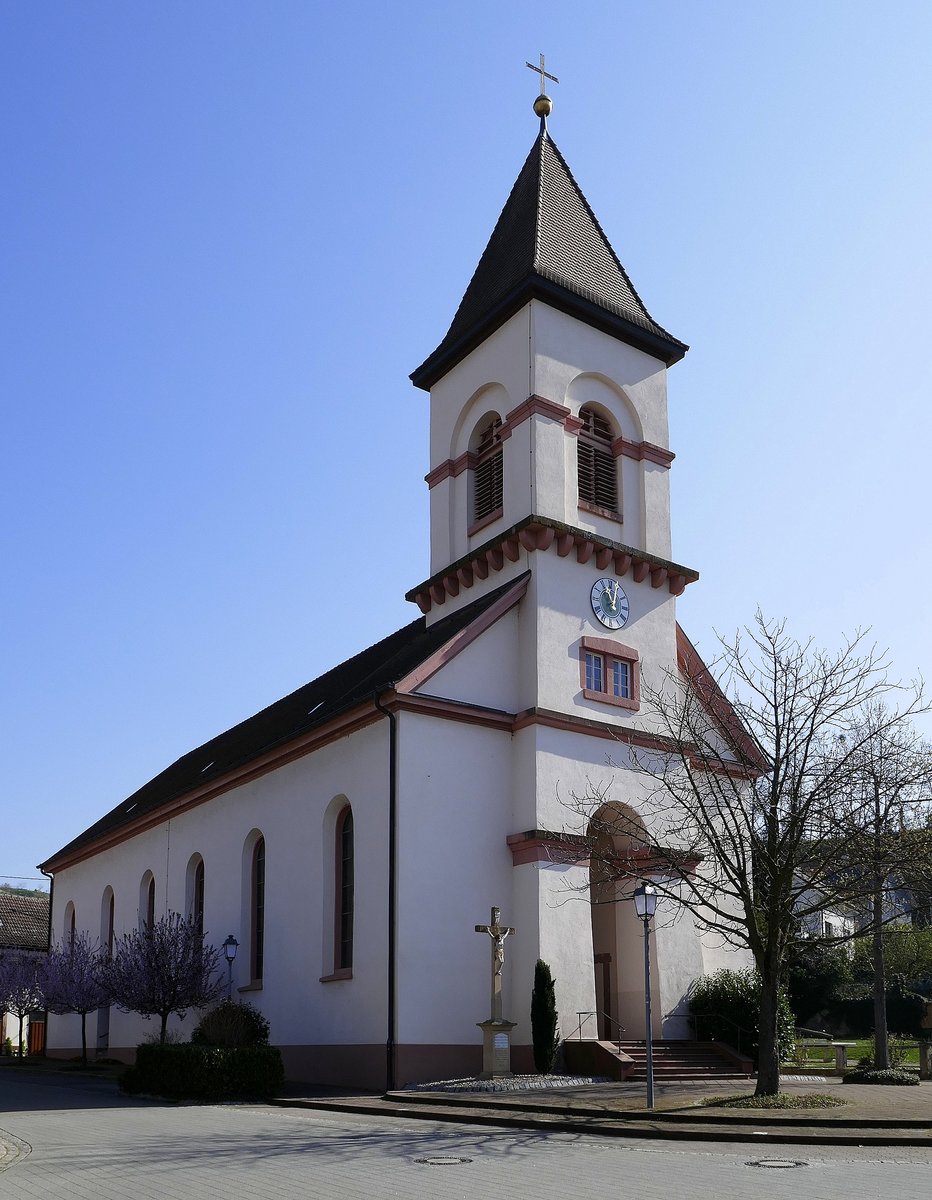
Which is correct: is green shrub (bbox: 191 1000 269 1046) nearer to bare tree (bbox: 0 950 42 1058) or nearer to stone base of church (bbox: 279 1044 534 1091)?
stone base of church (bbox: 279 1044 534 1091)

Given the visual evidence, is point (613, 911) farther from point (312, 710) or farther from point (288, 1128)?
point (288, 1128)

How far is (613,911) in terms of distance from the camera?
92.3 feet

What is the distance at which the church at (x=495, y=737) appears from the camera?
2420cm

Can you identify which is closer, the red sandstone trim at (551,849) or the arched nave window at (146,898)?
the red sandstone trim at (551,849)

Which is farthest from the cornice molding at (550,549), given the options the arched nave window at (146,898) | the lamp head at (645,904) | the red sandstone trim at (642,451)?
the arched nave window at (146,898)

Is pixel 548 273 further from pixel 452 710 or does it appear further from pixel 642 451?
pixel 452 710

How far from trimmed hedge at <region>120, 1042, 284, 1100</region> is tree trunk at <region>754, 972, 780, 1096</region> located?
29.5ft

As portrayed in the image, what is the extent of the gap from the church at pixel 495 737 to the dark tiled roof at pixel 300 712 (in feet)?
0.70

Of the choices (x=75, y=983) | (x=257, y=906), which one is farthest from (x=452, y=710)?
(x=75, y=983)

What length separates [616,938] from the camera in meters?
27.8

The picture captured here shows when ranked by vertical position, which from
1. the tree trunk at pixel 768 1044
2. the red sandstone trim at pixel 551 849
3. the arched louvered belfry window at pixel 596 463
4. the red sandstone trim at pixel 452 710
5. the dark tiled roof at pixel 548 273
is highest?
the dark tiled roof at pixel 548 273

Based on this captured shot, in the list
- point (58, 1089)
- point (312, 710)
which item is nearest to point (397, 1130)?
point (58, 1089)

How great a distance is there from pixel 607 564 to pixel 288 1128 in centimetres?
1475

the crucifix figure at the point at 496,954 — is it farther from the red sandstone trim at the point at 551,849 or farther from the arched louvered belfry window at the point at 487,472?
the arched louvered belfry window at the point at 487,472
